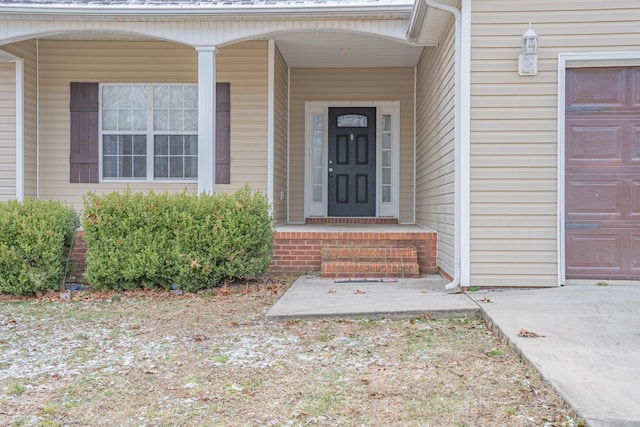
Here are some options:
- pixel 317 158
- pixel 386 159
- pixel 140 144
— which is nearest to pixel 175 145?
pixel 140 144

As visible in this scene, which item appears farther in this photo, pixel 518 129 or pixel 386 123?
pixel 386 123

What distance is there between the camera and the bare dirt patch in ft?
8.95

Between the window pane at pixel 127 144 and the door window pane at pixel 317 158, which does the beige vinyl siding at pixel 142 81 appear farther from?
the door window pane at pixel 317 158

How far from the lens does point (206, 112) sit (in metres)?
6.97

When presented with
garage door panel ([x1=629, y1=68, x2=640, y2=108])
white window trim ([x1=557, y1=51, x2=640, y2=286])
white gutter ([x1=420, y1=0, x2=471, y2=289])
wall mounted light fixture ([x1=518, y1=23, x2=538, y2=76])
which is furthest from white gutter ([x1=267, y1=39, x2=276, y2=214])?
garage door panel ([x1=629, y1=68, x2=640, y2=108])

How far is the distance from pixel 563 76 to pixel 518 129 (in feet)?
2.03

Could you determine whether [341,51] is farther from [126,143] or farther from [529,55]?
[529,55]

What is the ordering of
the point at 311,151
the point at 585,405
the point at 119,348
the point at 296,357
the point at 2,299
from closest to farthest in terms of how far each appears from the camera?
the point at 585,405
the point at 296,357
the point at 119,348
the point at 2,299
the point at 311,151

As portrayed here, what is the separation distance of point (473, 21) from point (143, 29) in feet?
12.6

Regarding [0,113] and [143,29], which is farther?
[0,113]

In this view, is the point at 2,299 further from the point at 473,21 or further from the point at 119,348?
the point at 473,21

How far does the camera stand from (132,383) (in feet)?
10.6

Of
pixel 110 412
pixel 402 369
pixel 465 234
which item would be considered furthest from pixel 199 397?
pixel 465 234

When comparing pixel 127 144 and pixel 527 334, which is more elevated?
pixel 127 144
